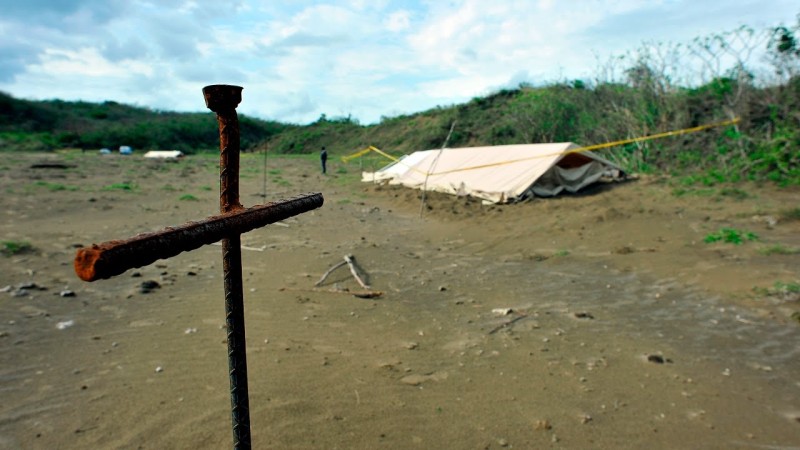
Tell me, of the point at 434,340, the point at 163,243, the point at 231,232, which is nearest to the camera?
the point at 163,243

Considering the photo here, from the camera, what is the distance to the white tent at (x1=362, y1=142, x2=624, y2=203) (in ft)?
38.4

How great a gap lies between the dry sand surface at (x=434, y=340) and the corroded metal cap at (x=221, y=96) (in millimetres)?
2251

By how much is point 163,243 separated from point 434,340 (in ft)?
12.2

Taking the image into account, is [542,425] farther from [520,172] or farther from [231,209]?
[520,172]

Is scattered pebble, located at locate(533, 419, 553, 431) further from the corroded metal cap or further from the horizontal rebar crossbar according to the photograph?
the corroded metal cap

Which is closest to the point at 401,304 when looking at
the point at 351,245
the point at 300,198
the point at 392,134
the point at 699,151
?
the point at 351,245

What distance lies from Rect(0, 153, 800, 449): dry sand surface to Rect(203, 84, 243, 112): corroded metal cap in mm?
2251

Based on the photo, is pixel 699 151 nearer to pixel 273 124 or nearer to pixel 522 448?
pixel 522 448

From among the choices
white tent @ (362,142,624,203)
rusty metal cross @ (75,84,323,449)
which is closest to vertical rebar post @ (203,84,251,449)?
rusty metal cross @ (75,84,323,449)

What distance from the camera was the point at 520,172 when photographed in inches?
478

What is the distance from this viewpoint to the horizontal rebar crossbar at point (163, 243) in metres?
1.09

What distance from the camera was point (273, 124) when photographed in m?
49.8

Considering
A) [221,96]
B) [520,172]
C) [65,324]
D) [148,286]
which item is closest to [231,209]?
[221,96]

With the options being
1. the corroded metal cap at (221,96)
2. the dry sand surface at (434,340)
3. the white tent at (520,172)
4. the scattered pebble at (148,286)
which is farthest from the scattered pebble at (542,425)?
the white tent at (520,172)
